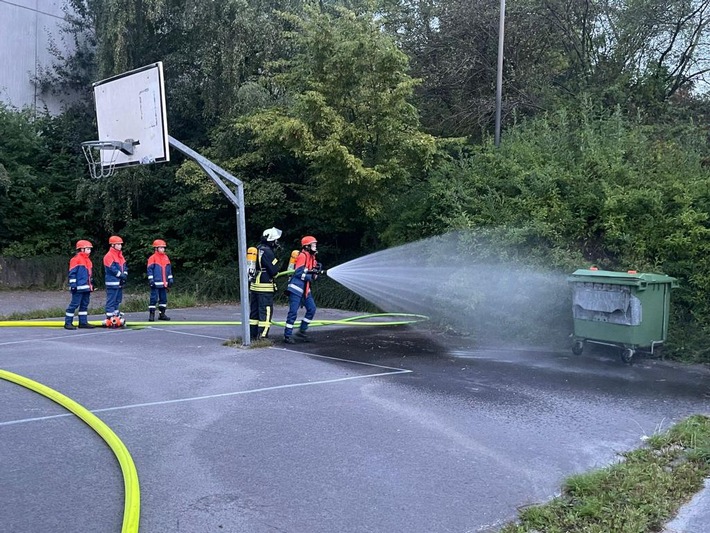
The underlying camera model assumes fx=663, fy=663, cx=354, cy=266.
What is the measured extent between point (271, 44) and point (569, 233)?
1088 cm

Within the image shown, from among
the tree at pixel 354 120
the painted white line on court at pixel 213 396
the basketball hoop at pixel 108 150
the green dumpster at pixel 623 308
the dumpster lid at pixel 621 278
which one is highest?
the tree at pixel 354 120

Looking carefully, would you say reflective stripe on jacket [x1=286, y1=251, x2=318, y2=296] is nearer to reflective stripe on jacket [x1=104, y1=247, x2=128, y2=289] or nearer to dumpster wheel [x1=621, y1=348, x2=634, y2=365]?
reflective stripe on jacket [x1=104, y1=247, x2=128, y2=289]

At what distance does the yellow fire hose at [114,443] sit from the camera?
12.7 ft

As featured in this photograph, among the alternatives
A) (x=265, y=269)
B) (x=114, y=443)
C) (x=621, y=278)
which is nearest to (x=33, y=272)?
(x=265, y=269)

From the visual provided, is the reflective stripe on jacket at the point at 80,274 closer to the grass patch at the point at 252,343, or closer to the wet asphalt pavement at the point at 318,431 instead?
the wet asphalt pavement at the point at 318,431

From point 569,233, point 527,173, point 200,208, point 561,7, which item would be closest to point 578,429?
point 569,233

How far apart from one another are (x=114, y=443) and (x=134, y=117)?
6.33 m

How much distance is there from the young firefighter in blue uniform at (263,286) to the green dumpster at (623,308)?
174 inches

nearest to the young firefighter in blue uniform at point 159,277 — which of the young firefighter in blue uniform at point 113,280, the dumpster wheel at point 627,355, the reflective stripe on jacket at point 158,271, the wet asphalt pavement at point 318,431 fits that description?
the reflective stripe on jacket at point 158,271

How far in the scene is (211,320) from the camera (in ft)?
45.4

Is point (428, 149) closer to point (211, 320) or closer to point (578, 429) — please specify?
point (211, 320)

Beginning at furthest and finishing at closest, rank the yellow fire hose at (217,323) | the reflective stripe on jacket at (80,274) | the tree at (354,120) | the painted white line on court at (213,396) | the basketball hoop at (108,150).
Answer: the tree at (354,120), the yellow fire hose at (217,323), the reflective stripe on jacket at (80,274), the basketball hoop at (108,150), the painted white line on court at (213,396)

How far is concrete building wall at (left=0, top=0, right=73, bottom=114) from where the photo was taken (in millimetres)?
23281

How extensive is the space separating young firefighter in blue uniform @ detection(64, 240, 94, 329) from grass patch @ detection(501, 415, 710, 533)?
9583 mm
